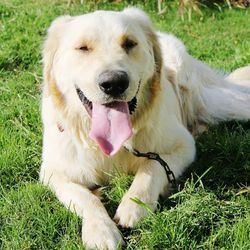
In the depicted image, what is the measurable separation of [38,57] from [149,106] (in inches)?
112

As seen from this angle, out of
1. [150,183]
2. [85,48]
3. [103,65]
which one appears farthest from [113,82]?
[150,183]

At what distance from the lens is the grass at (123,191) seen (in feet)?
8.96

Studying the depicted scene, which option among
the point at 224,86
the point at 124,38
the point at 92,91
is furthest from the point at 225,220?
the point at 224,86

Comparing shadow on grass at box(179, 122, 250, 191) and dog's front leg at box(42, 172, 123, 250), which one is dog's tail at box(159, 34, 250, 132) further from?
dog's front leg at box(42, 172, 123, 250)

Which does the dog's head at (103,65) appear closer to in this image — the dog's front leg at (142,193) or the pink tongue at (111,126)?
the pink tongue at (111,126)

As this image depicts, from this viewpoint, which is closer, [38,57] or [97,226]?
[97,226]

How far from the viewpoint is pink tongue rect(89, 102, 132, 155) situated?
9.89 feet

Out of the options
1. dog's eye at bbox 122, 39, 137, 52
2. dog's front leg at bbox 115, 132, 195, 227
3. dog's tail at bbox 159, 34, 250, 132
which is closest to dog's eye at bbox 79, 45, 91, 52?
dog's eye at bbox 122, 39, 137, 52

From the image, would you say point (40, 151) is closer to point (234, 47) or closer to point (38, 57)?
point (38, 57)

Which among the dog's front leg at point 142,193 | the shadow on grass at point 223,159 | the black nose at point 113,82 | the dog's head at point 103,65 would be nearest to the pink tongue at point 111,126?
the dog's head at point 103,65

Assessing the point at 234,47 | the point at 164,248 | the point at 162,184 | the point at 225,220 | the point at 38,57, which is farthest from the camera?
the point at 234,47

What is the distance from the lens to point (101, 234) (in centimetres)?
266

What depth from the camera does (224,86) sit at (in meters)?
4.70

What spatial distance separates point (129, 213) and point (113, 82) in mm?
710
